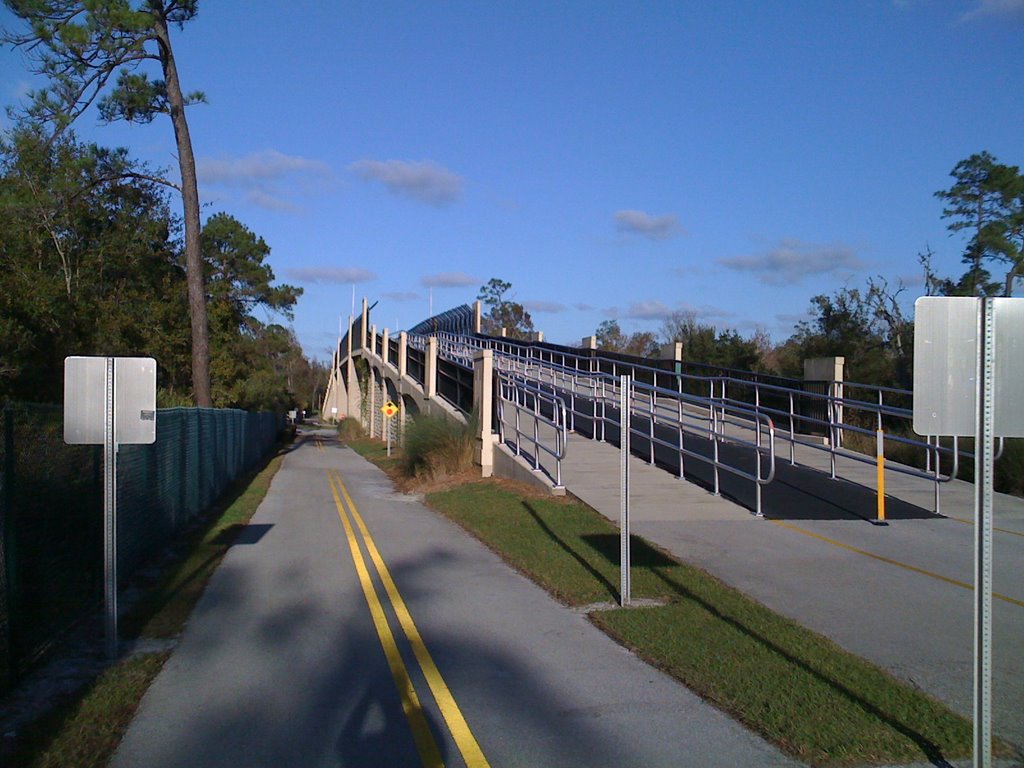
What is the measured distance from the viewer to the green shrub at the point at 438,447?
22720 millimetres

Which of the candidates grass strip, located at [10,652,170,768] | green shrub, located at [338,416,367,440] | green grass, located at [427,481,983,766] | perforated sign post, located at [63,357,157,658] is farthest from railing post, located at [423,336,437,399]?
green shrub, located at [338,416,367,440]

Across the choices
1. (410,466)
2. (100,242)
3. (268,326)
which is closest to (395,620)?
(410,466)

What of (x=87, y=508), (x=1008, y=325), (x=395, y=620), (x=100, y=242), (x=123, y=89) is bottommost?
(x=395, y=620)

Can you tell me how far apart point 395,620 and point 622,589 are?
225 cm

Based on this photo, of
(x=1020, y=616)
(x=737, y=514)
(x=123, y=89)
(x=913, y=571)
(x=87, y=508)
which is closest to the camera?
(x=1020, y=616)

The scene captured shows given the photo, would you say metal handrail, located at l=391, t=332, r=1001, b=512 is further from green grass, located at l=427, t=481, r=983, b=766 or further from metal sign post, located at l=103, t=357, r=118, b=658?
metal sign post, located at l=103, t=357, r=118, b=658

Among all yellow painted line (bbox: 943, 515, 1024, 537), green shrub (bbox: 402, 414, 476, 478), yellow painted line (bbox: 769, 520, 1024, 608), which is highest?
green shrub (bbox: 402, 414, 476, 478)

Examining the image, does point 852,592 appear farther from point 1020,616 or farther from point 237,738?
point 237,738

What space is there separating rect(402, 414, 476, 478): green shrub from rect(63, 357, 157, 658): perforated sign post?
14925 mm

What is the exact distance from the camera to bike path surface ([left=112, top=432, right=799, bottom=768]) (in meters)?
5.68

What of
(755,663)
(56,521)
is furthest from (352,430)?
(755,663)

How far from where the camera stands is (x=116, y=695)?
6.77 metres

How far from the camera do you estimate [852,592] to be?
9641 millimetres

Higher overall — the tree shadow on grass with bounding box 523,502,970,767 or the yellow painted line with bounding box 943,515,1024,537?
the yellow painted line with bounding box 943,515,1024,537
